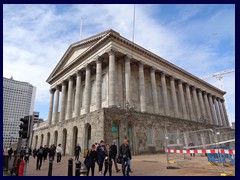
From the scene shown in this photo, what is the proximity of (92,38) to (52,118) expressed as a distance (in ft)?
62.6

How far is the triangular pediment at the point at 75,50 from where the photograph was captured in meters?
30.2

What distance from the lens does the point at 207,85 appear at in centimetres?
4891

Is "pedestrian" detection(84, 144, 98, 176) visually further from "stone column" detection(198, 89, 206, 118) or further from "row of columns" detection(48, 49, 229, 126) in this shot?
"stone column" detection(198, 89, 206, 118)

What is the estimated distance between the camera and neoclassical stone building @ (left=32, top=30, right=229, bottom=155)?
884 inches

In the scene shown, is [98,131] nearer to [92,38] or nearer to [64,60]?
[92,38]

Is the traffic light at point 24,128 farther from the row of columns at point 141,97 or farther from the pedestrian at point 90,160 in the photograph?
the row of columns at point 141,97

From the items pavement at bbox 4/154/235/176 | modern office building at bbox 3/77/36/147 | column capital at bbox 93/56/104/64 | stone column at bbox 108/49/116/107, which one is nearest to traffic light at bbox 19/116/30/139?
pavement at bbox 4/154/235/176

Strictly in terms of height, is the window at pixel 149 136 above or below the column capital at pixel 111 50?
below

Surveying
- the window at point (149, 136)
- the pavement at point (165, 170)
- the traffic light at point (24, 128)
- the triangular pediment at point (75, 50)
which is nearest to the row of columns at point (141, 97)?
the window at point (149, 136)

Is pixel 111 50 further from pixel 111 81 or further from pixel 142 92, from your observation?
pixel 142 92

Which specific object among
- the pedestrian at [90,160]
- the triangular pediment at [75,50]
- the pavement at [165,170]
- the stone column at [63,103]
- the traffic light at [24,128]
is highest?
the triangular pediment at [75,50]

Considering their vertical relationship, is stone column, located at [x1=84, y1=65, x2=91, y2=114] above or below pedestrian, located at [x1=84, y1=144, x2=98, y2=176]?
above

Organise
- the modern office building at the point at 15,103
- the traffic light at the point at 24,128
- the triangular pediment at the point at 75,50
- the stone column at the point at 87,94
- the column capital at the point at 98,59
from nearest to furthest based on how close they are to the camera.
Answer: the traffic light at the point at 24,128, the stone column at the point at 87,94, the column capital at the point at 98,59, the triangular pediment at the point at 75,50, the modern office building at the point at 15,103
